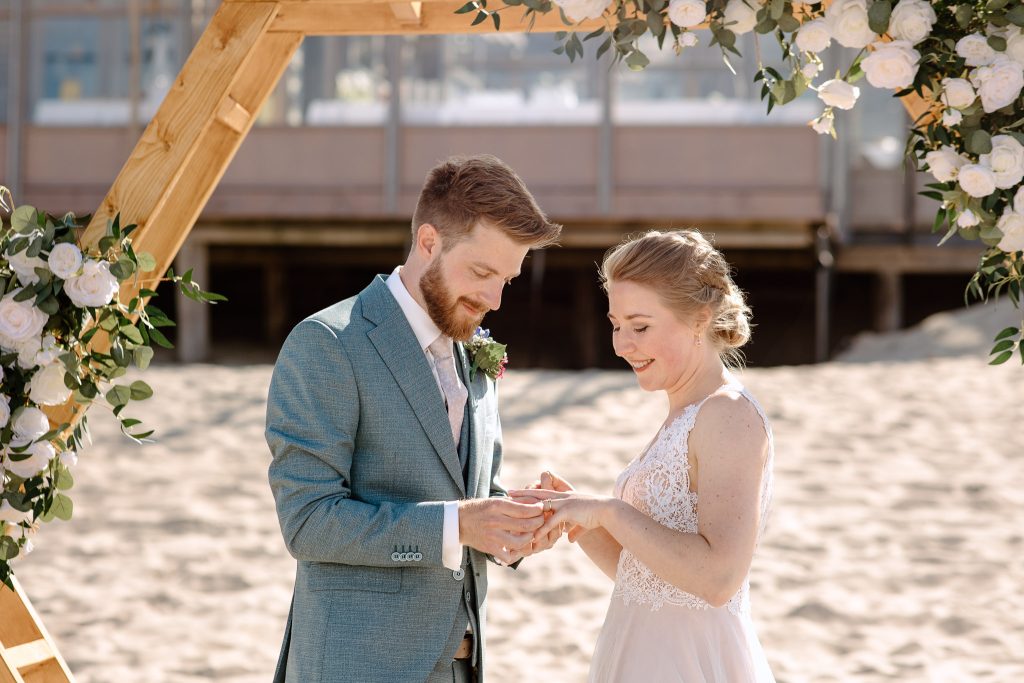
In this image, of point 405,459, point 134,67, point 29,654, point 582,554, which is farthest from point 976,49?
point 134,67

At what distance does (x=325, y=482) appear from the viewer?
2535 mm

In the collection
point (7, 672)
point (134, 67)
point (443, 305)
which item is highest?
point (134, 67)

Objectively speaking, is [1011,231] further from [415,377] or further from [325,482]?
[325,482]

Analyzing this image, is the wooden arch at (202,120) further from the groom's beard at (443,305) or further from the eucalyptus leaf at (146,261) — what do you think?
the groom's beard at (443,305)

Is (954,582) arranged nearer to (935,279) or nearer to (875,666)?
(875,666)

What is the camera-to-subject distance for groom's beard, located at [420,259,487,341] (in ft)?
9.09

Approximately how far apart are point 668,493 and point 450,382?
54 centimetres

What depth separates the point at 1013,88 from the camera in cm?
251

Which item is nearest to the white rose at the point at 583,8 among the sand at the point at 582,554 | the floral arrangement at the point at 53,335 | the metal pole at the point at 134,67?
the floral arrangement at the point at 53,335

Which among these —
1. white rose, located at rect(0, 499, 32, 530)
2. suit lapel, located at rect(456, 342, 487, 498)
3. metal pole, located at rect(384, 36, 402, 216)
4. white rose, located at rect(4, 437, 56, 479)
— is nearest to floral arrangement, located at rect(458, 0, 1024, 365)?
suit lapel, located at rect(456, 342, 487, 498)

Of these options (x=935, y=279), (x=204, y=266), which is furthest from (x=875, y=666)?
(x=935, y=279)

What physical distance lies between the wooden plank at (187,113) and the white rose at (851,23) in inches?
50.3

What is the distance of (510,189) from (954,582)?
14.3ft

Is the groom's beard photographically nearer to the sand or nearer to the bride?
the bride
